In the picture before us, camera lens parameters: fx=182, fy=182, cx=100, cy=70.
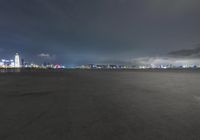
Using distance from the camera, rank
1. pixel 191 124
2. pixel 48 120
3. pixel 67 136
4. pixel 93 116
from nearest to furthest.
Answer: pixel 67 136, pixel 191 124, pixel 48 120, pixel 93 116

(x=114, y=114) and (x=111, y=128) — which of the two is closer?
(x=111, y=128)

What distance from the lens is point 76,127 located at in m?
12.3

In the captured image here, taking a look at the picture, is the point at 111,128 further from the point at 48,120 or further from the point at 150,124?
the point at 48,120

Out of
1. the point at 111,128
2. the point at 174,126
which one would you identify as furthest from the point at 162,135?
the point at 111,128

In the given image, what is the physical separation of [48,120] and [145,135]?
7342 millimetres

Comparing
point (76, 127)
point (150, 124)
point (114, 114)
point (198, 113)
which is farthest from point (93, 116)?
point (198, 113)

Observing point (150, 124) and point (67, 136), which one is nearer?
point (67, 136)

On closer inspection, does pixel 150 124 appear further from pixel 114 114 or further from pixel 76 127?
pixel 76 127

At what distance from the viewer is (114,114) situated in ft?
52.7

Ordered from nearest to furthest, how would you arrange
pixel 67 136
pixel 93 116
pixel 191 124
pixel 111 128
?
pixel 67 136 → pixel 111 128 → pixel 191 124 → pixel 93 116

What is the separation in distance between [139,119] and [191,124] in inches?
146

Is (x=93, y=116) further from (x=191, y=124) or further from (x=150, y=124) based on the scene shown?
(x=191, y=124)

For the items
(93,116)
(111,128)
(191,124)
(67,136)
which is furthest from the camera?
(93,116)

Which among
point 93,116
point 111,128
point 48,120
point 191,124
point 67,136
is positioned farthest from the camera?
point 93,116
